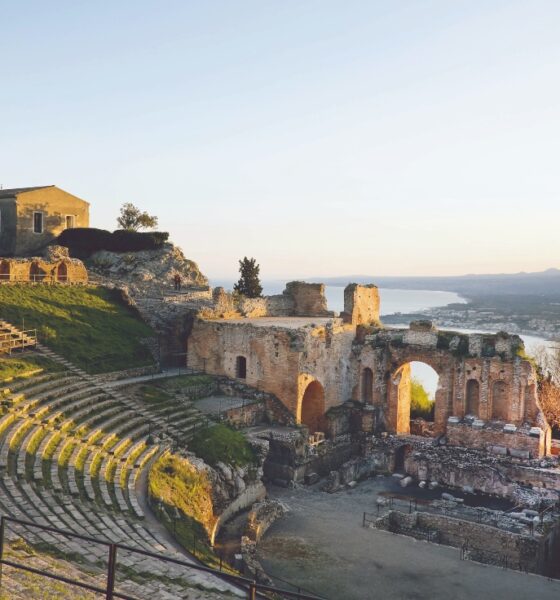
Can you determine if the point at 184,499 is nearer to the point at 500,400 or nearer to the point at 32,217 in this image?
the point at 500,400

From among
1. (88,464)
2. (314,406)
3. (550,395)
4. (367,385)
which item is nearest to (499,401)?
(367,385)

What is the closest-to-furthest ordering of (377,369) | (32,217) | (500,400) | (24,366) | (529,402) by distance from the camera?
(24,366) → (529,402) → (500,400) → (377,369) → (32,217)

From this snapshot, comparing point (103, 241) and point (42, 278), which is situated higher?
point (103, 241)

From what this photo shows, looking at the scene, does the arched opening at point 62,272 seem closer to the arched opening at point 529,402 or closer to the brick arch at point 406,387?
the brick arch at point 406,387

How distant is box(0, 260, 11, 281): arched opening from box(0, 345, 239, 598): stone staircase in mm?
9093

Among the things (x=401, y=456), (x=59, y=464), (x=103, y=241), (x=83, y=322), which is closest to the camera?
(x=59, y=464)

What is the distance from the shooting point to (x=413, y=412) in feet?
126

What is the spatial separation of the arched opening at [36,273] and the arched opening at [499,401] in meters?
23.5

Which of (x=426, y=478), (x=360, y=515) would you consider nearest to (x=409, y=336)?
(x=426, y=478)

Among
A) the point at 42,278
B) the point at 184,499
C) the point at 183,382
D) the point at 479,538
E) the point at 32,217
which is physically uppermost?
the point at 32,217

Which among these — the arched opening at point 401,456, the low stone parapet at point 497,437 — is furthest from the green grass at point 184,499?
the low stone parapet at point 497,437

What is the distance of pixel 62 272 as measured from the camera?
3641 cm

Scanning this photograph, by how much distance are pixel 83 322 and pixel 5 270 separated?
6.07 meters

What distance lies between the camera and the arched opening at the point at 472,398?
30766 millimetres
